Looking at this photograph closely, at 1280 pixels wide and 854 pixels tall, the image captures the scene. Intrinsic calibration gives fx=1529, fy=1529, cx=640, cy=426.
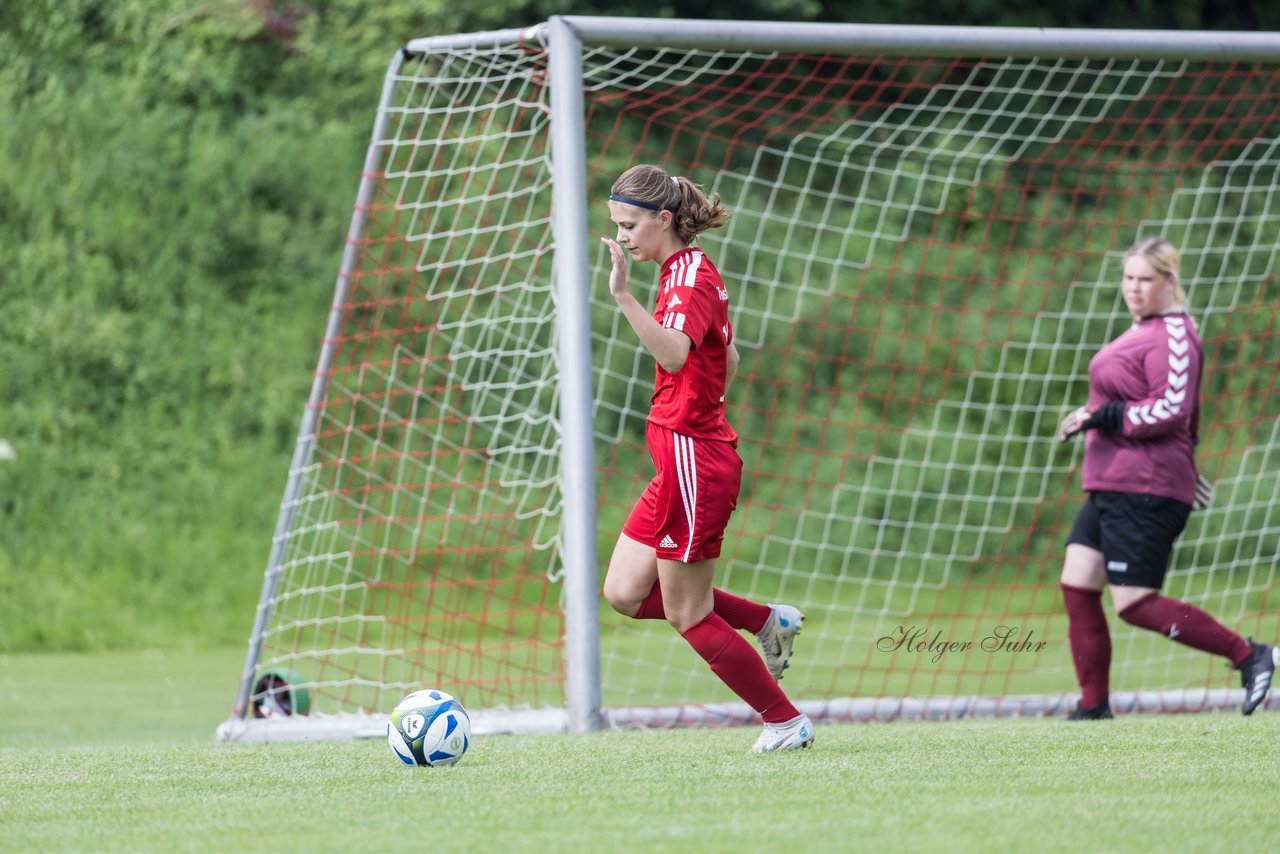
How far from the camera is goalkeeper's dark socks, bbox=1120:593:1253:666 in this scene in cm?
537

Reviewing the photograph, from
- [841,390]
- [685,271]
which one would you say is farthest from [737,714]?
[841,390]

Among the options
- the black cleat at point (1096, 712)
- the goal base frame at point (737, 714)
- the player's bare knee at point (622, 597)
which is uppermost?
the player's bare knee at point (622, 597)

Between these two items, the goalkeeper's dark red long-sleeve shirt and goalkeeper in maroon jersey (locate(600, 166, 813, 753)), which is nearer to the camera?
goalkeeper in maroon jersey (locate(600, 166, 813, 753))

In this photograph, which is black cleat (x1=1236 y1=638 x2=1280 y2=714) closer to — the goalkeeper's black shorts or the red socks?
the goalkeeper's black shorts

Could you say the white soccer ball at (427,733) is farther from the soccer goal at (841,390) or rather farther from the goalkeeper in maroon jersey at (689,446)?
the soccer goal at (841,390)

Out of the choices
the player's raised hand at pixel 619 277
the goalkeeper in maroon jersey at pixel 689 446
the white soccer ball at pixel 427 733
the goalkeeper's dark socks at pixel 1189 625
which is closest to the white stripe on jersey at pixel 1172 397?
the goalkeeper's dark socks at pixel 1189 625

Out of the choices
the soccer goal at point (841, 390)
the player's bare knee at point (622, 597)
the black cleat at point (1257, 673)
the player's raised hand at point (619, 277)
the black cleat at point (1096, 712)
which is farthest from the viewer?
the soccer goal at point (841, 390)

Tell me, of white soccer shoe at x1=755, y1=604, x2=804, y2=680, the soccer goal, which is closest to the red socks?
white soccer shoe at x1=755, y1=604, x2=804, y2=680

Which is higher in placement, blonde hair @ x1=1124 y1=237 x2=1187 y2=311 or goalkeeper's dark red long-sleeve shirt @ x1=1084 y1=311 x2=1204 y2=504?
blonde hair @ x1=1124 y1=237 x2=1187 y2=311

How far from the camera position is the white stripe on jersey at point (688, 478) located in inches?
160

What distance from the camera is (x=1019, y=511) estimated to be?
13086 mm

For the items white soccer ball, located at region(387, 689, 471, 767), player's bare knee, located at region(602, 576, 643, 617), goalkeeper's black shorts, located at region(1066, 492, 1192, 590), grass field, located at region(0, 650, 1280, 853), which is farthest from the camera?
goalkeeper's black shorts, located at region(1066, 492, 1192, 590)

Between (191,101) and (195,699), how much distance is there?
9.03 m

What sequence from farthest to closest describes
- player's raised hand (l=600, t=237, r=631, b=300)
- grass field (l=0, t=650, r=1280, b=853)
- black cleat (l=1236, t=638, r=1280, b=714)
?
black cleat (l=1236, t=638, r=1280, b=714)
player's raised hand (l=600, t=237, r=631, b=300)
grass field (l=0, t=650, r=1280, b=853)
